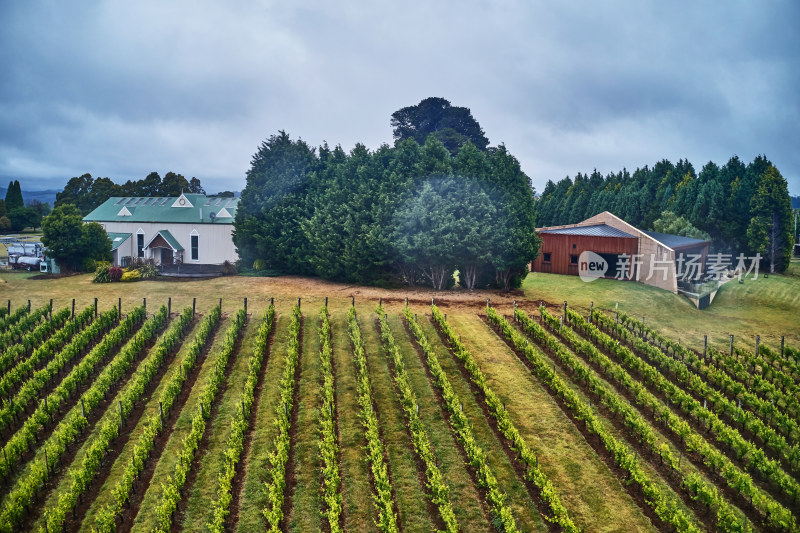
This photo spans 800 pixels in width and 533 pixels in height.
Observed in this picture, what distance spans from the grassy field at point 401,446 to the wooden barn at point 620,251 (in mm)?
9796

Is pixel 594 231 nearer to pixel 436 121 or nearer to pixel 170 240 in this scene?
pixel 436 121

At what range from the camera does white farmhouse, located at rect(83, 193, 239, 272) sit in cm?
4653

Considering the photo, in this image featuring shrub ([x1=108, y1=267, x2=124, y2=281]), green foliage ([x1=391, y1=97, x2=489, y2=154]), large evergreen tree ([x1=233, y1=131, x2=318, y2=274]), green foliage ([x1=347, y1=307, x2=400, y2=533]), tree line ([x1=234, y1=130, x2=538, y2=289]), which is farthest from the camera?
green foliage ([x1=391, y1=97, x2=489, y2=154])

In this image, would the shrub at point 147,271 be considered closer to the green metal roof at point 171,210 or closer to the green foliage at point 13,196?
the green metal roof at point 171,210

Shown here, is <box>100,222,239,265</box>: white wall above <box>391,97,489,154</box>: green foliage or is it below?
below

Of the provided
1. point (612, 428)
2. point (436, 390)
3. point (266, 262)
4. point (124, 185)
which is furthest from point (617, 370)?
point (124, 185)

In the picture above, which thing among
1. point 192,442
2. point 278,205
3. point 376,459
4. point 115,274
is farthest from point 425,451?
point 115,274

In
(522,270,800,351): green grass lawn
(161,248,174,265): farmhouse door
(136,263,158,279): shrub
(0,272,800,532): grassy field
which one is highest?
(161,248,174,265): farmhouse door

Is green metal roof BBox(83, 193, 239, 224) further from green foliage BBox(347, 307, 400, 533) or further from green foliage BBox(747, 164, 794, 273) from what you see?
green foliage BBox(747, 164, 794, 273)

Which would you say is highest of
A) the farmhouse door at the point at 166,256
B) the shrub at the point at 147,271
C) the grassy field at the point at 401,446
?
the farmhouse door at the point at 166,256

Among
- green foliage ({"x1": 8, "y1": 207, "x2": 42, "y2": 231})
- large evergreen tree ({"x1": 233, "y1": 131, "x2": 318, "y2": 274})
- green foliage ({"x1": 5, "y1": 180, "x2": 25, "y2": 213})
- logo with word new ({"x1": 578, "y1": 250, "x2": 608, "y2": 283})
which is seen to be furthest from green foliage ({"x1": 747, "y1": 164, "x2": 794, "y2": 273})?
green foliage ({"x1": 5, "y1": 180, "x2": 25, "y2": 213})

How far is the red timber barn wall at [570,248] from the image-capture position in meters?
38.8

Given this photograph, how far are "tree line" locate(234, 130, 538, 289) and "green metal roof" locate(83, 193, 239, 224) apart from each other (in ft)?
40.4

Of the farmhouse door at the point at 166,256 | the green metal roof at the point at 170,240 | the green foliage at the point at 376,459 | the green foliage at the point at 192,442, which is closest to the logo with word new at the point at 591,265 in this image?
the green foliage at the point at 376,459
